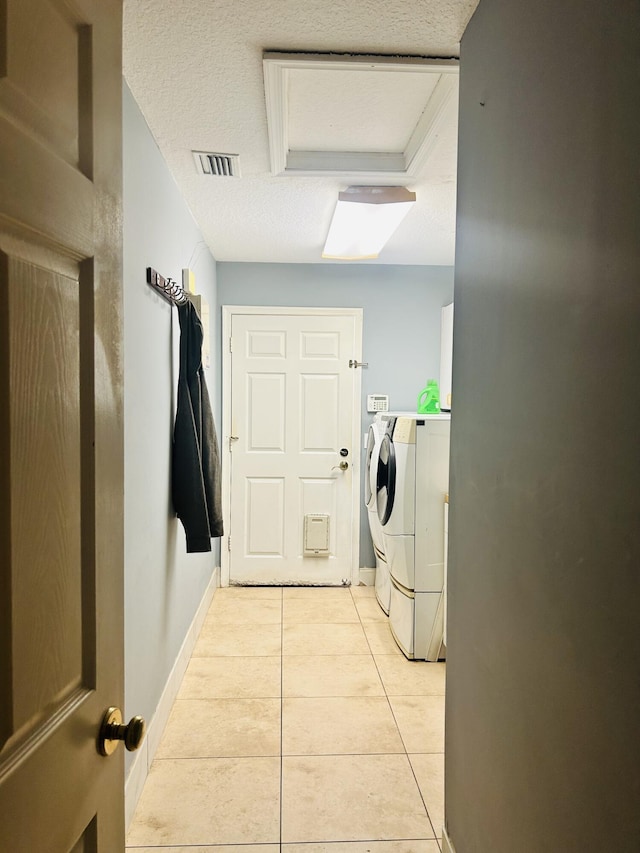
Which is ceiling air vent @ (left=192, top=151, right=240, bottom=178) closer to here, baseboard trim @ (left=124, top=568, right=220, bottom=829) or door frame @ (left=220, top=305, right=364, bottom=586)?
door frame @ (left=220, top=305, right=364, bottom=586)

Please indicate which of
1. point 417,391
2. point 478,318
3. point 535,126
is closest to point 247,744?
point 478,318

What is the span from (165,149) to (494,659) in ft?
6.96

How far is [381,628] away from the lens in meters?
3.45

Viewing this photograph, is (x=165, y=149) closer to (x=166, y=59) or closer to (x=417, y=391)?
(x=166, y=59)

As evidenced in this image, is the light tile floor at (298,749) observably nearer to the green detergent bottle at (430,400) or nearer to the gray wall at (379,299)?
the green detergent bottle at (430,400)

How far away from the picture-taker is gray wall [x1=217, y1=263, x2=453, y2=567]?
13.5ft

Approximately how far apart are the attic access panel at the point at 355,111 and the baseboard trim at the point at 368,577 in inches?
111

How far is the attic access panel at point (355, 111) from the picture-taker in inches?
64.8

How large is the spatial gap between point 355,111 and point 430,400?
2182 mm

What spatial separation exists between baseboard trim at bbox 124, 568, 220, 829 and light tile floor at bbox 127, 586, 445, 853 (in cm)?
4

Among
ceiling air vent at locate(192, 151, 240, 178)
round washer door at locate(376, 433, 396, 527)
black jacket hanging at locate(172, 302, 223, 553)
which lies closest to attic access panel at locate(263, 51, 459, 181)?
ceiling air vent at locate(192, 151, 240, 178)

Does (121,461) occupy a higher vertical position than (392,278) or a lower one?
lower

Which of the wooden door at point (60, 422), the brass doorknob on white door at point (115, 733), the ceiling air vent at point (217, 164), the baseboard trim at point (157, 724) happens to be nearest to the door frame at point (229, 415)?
the baseboard trim at point (157, 724)

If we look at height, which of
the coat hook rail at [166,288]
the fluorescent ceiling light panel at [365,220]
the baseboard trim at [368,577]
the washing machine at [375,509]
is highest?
the fluorescent ceiling light panel at [365,220]
